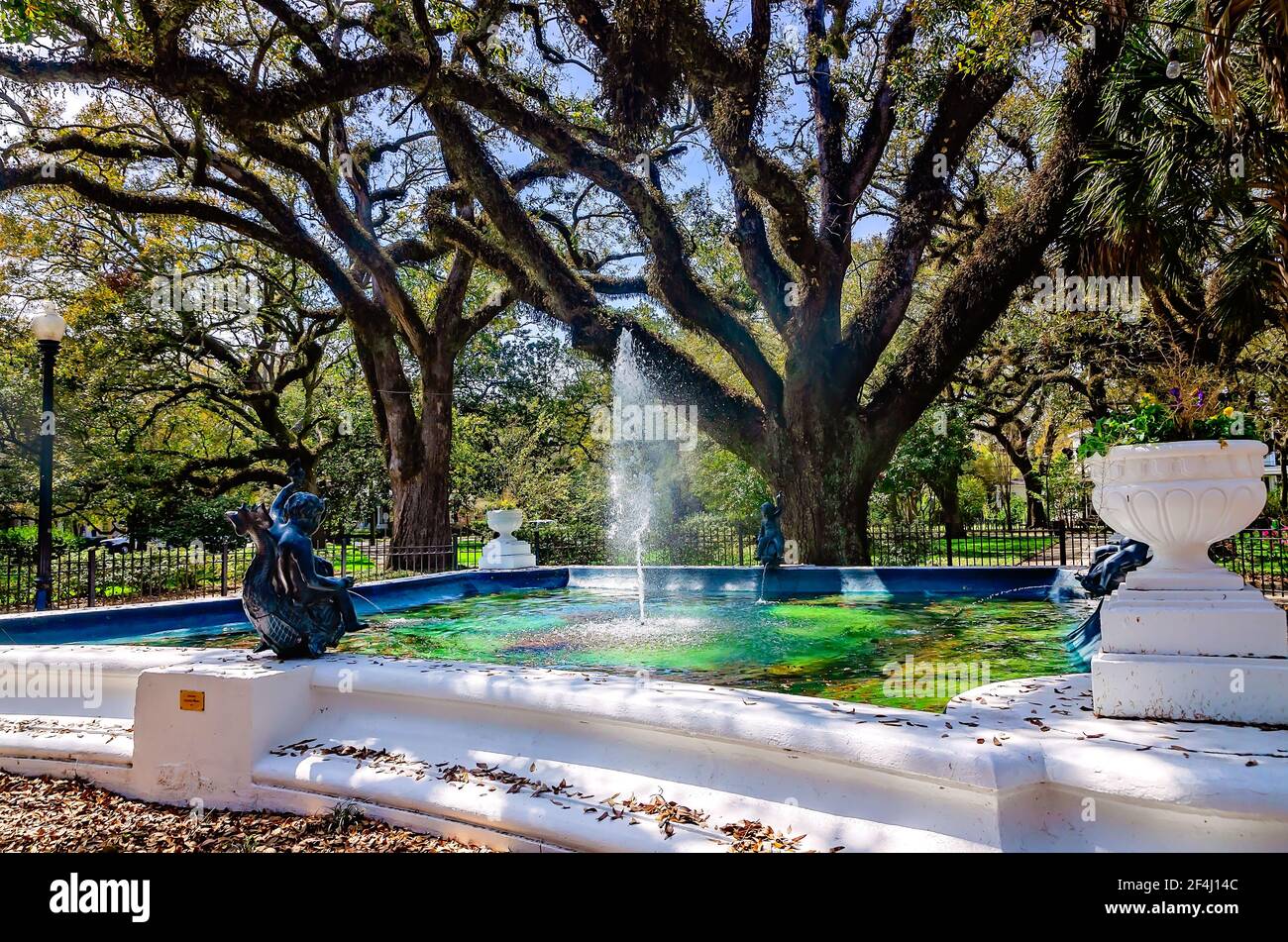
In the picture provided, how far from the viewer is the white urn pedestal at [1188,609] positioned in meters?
3.03

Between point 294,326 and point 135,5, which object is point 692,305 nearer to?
point 135,5

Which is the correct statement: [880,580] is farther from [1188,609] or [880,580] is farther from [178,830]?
[178,830]

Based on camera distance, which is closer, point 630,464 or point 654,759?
point 654,759

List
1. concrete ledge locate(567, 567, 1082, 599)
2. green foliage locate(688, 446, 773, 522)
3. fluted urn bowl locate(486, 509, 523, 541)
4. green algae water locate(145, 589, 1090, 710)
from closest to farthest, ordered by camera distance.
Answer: green algae water locate(145, 589, 1090, 710)
concrete ledge locate(567, 567, 1082, 599)
fluted urn bowl locate(486, 509, 523, 541)
green foliage locate(688, 446, 773, 522)

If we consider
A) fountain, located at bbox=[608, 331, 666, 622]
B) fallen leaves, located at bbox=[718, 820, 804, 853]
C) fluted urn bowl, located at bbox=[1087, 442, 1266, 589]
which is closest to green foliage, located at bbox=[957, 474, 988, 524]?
fountain, located at bbox=[608, 331, 666, 622]

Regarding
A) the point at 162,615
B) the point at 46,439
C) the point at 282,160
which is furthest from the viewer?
the point at 282,160

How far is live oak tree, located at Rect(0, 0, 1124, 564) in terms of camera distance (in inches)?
397

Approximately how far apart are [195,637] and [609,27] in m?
9.25

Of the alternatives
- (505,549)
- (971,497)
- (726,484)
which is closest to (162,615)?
(505,549)

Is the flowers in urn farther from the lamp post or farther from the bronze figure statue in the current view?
the lamp post

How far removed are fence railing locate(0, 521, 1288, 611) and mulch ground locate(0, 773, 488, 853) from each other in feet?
22.8

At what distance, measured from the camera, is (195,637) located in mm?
7238

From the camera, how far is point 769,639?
7031 millimetres

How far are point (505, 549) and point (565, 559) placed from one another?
4.14 m
